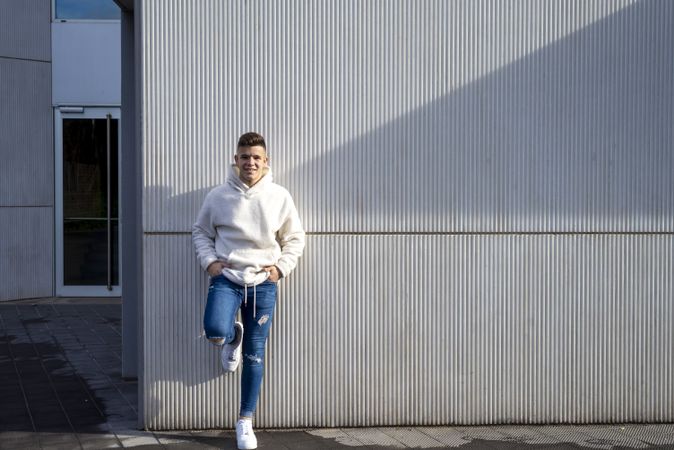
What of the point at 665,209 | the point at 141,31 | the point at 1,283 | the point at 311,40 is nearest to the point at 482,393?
the point at 665,209

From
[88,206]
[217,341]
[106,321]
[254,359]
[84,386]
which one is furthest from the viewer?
[88,206]

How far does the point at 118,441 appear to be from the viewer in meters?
5.57

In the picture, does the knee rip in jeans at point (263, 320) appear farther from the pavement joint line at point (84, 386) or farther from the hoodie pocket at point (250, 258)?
the pavement joint line at point (84, 386)

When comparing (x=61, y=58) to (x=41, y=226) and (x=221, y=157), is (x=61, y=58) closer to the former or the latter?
(x=41, y=226)

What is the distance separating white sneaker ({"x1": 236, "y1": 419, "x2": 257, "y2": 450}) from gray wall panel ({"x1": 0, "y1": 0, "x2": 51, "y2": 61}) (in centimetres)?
975

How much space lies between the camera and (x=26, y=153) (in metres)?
13.6

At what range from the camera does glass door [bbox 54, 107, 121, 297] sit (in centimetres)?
1395

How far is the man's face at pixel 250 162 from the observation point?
17.6 feet

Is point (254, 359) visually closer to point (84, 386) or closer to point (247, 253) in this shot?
point (247, 253)

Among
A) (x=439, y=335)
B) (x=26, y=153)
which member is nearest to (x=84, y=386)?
(x=439, y=335)

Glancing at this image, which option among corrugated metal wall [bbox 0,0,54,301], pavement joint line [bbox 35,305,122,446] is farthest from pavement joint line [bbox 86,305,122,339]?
corrugated metal wall [bbox 0,0,54,301]

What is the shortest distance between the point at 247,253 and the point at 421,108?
4.87 ft

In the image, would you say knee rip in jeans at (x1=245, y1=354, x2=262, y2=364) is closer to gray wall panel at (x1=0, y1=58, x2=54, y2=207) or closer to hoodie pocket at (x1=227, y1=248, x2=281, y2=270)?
hoodie pocket at (x1=227, y1=248, x2=281, y2=270)

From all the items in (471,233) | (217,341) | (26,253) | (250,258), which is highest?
(471,233)
